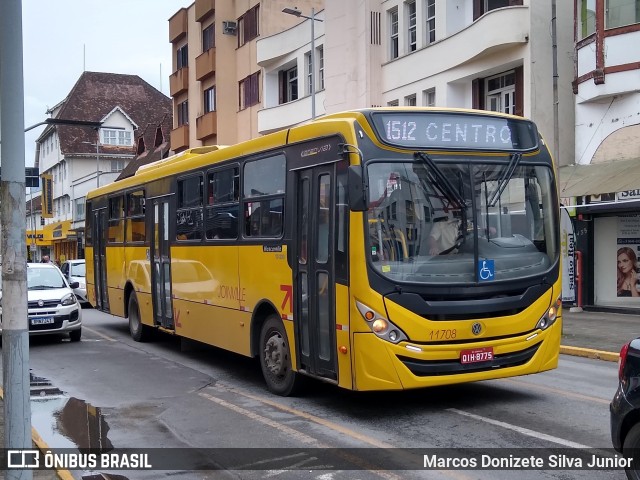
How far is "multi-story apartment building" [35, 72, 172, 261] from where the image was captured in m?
72.0

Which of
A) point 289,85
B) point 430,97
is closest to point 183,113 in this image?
point 289,85

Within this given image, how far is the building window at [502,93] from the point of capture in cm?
2294

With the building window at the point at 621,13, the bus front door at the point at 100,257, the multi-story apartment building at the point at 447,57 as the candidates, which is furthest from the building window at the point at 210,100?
the building window at the point at 621,13

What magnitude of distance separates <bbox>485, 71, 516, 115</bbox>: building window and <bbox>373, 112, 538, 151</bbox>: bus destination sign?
14497mm

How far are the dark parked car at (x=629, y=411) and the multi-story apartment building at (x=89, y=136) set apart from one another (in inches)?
2603

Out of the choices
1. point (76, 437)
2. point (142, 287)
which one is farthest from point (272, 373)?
point (142, 287)

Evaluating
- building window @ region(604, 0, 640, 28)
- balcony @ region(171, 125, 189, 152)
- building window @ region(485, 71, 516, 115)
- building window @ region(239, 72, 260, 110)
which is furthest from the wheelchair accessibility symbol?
balcony @ region(171, 125, 189, 152)

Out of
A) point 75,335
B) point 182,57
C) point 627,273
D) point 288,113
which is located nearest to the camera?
point 75,335

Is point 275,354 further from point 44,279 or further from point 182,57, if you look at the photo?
point 182,57

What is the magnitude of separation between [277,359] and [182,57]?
136ft

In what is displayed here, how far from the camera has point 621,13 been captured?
19484 mm

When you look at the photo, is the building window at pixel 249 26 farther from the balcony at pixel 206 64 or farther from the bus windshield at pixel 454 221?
the bus windshield at pixel 454 221

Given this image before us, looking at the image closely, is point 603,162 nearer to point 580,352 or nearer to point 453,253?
point 580,352

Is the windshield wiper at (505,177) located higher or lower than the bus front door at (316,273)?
higher
